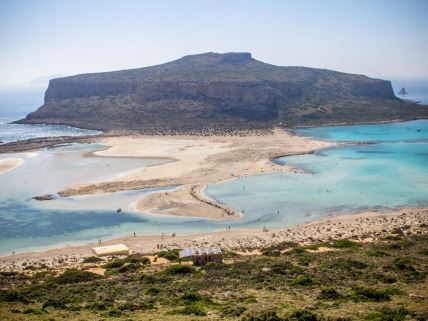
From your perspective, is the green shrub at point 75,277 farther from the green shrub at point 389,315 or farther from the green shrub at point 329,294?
the green shrub at point 389,315

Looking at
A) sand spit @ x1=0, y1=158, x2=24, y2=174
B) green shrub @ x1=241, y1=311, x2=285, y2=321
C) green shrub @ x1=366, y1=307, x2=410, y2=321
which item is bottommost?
green shrub @ x1=241, y1=311, x2=285, y2=321

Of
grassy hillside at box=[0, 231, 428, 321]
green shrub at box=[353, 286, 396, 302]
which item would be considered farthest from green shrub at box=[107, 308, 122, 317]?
green shrub at box=[353, 286, 396, 302]

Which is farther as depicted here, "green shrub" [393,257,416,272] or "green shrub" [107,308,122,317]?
"green shrub" [393,257,416,272]

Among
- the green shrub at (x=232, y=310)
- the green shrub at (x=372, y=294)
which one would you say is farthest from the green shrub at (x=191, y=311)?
the green shrub at (x=372, y=294)

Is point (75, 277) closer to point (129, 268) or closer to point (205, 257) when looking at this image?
point (129, 268)

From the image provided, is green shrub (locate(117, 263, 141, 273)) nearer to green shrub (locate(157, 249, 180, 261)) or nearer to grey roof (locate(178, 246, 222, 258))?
green shrub (locate(157, 249, 180, 261))

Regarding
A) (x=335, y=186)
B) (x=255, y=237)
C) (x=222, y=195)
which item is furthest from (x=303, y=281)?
(x=335, y=186)

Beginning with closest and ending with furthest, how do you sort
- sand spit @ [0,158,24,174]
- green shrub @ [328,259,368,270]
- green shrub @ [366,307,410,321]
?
green shrub @ [366,307,410,321], green shrub @ [328,259,368,270], sand spit @ [0,158,24,174]
